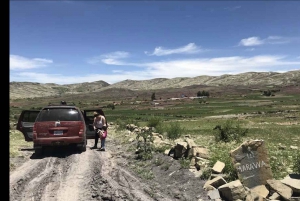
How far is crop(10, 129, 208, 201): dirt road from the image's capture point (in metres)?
8.75

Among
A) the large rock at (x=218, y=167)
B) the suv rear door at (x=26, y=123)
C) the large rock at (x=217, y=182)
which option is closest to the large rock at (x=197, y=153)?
the large rock at (x=218, y=167)

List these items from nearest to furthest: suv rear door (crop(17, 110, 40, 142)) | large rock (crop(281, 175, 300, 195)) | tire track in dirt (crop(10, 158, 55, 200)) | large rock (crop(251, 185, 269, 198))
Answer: large rock (crop(281, 175, 300, 195)), large rock (crop(251, 185, 269, 198)), tire track in dirt (crop(10, 158, 55, 200)), suv rear door (crop(17, 110, 40, 142))

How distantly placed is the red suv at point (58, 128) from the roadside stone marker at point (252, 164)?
8521 mm

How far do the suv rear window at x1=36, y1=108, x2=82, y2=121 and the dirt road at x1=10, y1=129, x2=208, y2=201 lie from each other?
2244mm

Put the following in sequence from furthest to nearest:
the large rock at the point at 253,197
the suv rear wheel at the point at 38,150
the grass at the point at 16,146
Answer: the grass at the point at 16,146 < the suv rear wheel at the point at 38,150 < the large rock at the point at 253,197

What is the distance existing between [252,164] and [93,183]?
482 cm

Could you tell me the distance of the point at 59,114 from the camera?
15.5 metres

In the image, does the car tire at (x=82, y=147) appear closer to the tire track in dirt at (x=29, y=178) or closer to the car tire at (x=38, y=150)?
the car tire at (x=38, y=150)

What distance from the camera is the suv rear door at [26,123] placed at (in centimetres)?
1814

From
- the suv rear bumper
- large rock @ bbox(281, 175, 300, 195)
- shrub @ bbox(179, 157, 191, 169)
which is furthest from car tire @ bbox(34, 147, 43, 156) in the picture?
large rock @ bbox(281, 175, 300, 195)

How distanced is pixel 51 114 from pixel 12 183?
5905mm

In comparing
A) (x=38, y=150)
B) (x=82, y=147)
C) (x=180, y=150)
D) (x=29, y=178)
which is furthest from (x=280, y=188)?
(x=38, y=150)

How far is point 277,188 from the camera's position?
8133 mm

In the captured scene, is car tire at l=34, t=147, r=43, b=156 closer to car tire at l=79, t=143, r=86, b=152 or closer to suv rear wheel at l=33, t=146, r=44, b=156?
suv rear wheel at l=33, t=146, r=44, b=156
